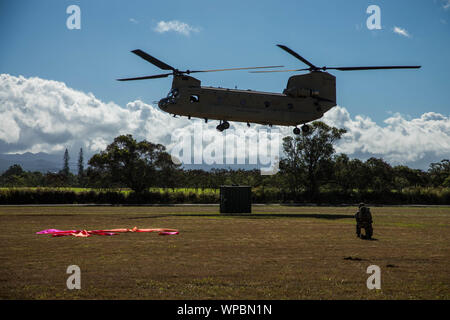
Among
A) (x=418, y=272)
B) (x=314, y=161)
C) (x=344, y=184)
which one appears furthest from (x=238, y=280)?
(x=344, y=184)

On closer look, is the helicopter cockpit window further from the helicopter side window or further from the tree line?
the tree line

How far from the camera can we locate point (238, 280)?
10758mm

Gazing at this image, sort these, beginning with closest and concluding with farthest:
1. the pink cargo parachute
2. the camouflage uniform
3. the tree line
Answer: the camouflage uniform < the pink cargo parachute < the tree line

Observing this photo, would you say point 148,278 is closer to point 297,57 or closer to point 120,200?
point 297,57

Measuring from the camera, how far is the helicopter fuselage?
32.3 meters

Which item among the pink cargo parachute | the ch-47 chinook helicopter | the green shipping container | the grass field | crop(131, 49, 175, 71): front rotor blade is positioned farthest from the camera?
the green shipping container

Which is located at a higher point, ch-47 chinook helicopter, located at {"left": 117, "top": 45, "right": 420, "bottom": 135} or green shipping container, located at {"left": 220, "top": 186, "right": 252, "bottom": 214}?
ch-47 chinook helicopter, located at {"left": 117, "top": 45, "right": 420, "bottom": 135}

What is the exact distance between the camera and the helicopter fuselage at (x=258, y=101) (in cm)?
3228

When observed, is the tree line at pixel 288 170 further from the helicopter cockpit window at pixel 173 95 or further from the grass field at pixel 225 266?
the grass field at pixel 225 266

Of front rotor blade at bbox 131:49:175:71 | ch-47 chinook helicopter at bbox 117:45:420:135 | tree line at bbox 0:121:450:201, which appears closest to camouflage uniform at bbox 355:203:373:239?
ch-47 chinook helicopter at bbox 117:45:420:135

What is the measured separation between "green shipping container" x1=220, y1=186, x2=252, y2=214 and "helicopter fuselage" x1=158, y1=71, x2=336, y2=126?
22.7ft

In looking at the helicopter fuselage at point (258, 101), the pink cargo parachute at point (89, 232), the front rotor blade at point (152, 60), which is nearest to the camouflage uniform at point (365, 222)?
the pink cargo parachute at point (89, 232)

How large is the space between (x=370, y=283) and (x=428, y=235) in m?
12.1

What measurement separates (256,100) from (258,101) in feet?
0.66
